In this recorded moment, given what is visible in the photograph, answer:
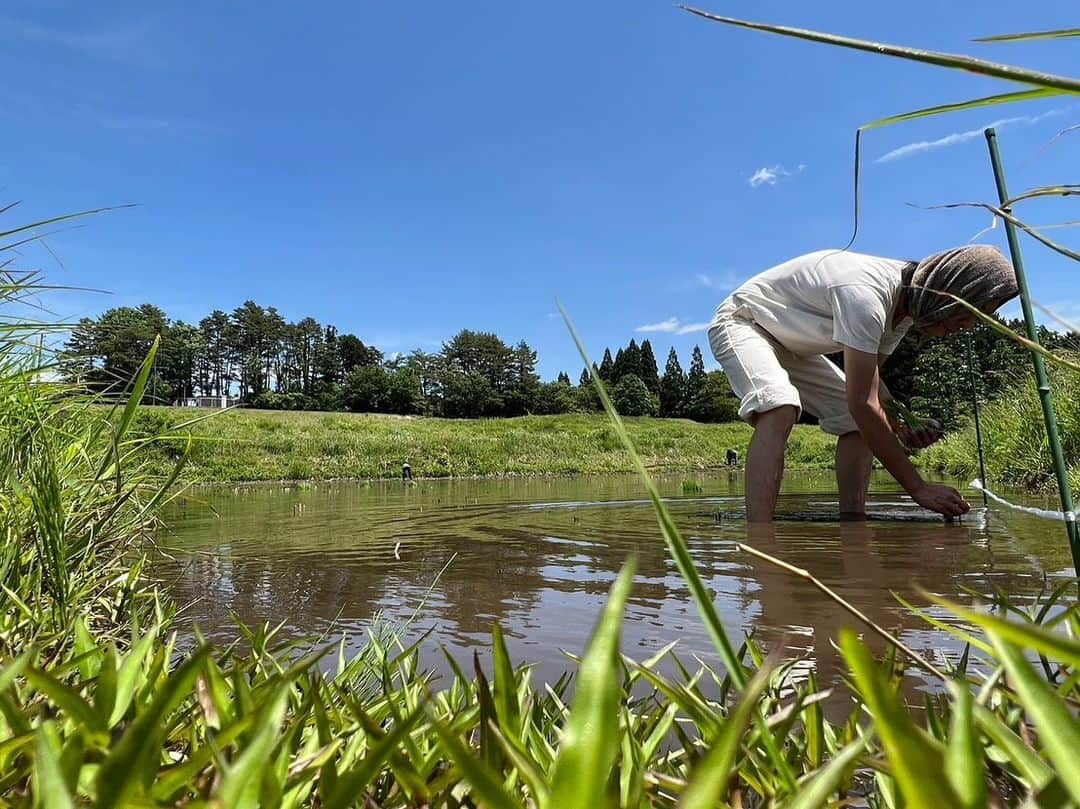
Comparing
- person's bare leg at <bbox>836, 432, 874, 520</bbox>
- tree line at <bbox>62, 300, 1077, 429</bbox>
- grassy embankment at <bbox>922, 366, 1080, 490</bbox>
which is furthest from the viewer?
tree line at <bbox>62, 300, 1077, 429</bbox>

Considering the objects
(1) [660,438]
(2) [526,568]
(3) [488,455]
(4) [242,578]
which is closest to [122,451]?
(4) [242,578]

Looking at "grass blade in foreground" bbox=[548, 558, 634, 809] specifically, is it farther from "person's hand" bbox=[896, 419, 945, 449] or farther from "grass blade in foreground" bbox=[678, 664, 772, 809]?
"person's hand" bbox=[896, 419, 945, 449]

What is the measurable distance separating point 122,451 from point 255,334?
76.7 metres

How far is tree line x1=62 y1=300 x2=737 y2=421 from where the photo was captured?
192 feet

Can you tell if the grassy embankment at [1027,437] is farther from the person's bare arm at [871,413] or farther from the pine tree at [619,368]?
the pine tree at [619,368]

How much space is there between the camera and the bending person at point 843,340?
118 inches

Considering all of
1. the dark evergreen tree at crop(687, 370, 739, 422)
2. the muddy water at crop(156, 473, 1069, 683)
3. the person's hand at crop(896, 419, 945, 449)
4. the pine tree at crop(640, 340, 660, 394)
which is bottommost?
the muddy water at crop(156, 473, 1069, 683)

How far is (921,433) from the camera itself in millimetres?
3711

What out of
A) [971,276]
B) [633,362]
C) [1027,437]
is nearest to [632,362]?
[633,362]

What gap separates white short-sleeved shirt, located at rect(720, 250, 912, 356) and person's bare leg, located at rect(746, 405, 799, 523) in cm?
46

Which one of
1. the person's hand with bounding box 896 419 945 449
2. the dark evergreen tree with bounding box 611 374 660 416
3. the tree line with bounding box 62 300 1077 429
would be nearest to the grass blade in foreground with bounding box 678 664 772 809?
the person's hand with bounding box 896 419 945 449

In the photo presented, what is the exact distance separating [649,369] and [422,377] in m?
23.6

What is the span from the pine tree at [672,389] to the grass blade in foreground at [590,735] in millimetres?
62001

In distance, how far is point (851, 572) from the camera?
2.25 meters
